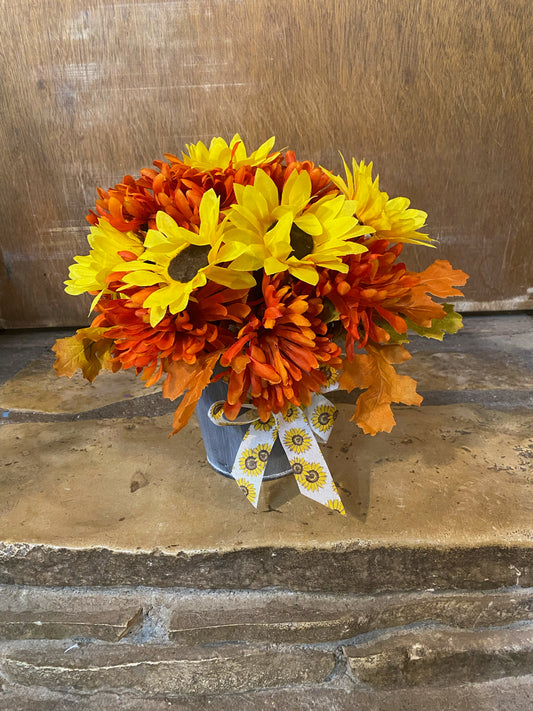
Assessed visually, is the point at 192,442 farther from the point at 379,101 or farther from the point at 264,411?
the point at 379,101

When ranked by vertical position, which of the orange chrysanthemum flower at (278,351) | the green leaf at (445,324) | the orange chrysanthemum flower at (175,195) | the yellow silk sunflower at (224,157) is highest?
the yellow silk sunflower at (224,157)

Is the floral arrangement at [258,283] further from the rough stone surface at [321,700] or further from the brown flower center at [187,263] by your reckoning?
the rough stone surface at [321,700]

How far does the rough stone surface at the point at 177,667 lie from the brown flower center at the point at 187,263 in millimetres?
407

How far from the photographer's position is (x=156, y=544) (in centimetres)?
54

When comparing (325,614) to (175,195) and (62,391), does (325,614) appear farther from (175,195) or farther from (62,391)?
(62,391)

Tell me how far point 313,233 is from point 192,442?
Answer: 382 mm

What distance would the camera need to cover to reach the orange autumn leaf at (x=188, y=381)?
442 mm

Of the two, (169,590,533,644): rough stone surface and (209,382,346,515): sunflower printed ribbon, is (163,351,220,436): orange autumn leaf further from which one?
(169,590,533,644): rough stone surface

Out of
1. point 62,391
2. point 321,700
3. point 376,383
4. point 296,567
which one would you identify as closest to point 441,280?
point 376,383

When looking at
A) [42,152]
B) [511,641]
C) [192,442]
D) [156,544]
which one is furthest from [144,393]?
[511,641]

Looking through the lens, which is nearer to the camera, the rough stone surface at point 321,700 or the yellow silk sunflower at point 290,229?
the yellow silk sunflower at point 290,229

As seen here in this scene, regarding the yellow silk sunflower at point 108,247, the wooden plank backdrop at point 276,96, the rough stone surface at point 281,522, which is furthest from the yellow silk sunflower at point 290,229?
the wooden plank backdrop at point 276,96

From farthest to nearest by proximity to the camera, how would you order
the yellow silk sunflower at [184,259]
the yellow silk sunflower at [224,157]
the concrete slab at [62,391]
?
1. the concrete slab at [62,391]
2. the yellow silk sunflower at [224,157]
3. the yellow silk sunflower at [184,259]

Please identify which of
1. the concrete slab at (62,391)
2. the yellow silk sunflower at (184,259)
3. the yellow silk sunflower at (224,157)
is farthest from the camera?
the concrete slab at (62,391)
